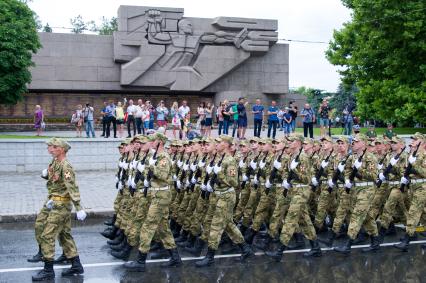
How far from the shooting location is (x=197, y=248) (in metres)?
9.75

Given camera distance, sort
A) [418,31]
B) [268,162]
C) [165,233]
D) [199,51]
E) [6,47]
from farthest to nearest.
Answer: [199,51], [6,47], [418,31], [268,162], [165,233]

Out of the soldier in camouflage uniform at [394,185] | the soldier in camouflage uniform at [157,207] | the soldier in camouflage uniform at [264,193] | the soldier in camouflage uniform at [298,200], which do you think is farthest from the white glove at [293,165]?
the soldier in camouflage uniform at [157,207]

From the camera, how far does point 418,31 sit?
2477 cm

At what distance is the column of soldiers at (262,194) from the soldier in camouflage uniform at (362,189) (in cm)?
2

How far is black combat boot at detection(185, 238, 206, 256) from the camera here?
31.8 feet

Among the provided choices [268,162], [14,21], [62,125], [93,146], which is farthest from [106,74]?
[268,162]

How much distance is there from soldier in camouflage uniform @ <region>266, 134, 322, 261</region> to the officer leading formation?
0.02 meters

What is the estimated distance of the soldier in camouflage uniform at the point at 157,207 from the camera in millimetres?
8547

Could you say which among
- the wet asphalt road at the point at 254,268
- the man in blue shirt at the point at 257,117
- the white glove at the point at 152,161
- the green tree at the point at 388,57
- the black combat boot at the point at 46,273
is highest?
the green tree at the point at 388,57

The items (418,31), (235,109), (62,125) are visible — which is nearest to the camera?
(235,109)

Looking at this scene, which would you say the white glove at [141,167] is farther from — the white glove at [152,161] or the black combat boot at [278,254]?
the black combat boot at [278,254]

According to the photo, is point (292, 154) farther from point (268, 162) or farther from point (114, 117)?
point (114, 117)

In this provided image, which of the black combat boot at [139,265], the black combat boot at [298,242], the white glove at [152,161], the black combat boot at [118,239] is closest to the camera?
the black combat boot at [139,265]

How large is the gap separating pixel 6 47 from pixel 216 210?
22.9 m
